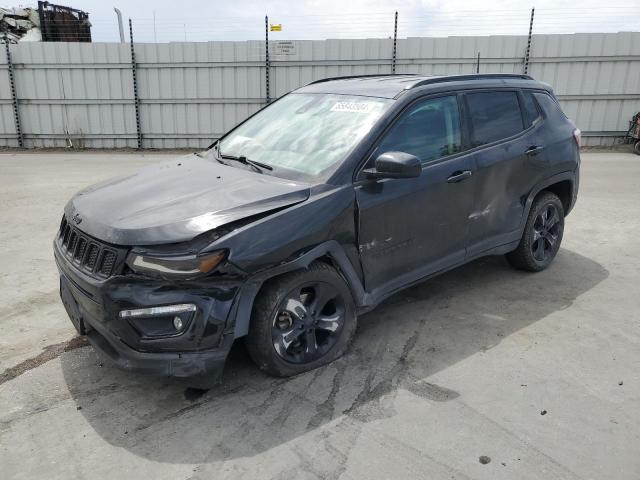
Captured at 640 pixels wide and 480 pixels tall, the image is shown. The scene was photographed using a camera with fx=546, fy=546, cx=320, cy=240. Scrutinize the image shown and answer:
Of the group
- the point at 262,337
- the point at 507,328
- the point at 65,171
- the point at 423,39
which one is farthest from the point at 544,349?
the point at 423,39

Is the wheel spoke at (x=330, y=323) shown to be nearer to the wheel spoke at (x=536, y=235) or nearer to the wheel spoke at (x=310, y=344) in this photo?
the wheel spoke at (x=310, y=344)

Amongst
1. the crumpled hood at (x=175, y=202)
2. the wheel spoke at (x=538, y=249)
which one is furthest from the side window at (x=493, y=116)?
the crumpled hood at (x=175, y=202)

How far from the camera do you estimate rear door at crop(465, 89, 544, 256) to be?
4180 millimetres

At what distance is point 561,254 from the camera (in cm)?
566

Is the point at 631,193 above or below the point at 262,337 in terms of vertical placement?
below

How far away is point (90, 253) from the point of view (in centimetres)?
304

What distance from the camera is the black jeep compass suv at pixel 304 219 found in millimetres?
2846

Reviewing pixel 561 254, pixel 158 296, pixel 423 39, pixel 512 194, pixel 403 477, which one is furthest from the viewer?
pixel 423 39

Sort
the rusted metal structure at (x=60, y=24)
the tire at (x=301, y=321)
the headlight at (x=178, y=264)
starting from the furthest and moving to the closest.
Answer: the rusted metal structure at (x=60, y=24) < the tire at (x=301, y=321) < the headlight at (x=178, y=264)

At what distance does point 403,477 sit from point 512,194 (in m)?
2.73

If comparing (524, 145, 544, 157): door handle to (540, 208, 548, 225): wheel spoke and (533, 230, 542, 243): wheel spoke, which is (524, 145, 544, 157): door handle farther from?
(533, 230, 542, 243): wheel spoke

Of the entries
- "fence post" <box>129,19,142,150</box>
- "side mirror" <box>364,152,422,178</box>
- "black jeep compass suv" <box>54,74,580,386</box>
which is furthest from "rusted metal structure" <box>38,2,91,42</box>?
"side mirror" <box>364,152,422,178</box>

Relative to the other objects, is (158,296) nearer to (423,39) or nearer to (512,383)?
(512,383)

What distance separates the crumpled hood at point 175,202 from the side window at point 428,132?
0.80 metres
